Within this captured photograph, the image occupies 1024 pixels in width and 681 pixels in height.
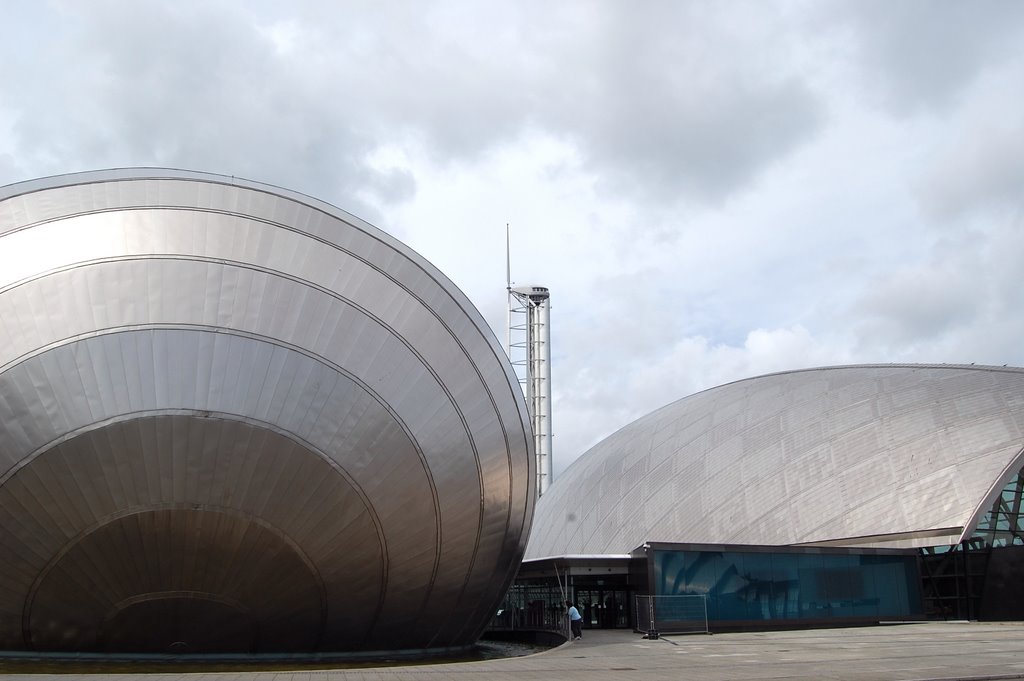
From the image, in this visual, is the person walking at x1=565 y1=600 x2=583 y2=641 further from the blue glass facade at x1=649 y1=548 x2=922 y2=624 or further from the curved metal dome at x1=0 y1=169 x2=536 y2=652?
the curved metal dome at x1=0 y1=169 x2=536 y2=652

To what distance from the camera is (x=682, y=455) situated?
41.3 meters

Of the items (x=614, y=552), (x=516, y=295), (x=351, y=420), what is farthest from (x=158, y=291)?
(x=516, y=295)

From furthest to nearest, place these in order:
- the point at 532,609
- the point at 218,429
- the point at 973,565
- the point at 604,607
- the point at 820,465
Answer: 1. the point at 820,465
2. the point at 532,609
3. the point at 973,565
4. the point at 604,607
5. the point at 218,429

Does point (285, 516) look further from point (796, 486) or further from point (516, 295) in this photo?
point (516, 295)

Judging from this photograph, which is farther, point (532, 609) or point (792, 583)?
point (532, 609)

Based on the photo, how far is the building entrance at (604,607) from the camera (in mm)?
31548

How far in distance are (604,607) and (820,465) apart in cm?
1127

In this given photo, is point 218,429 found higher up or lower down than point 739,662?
higher up

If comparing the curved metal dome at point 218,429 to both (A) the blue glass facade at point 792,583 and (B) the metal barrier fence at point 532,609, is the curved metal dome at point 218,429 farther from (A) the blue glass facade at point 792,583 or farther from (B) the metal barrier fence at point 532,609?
(B) the metal barrier fence at point 532,609

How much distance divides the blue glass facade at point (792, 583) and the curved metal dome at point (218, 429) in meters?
12.7

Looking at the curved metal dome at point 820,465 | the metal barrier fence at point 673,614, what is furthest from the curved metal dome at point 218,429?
the curved metal dome at point 820,465

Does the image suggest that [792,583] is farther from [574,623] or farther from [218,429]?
[218,429]

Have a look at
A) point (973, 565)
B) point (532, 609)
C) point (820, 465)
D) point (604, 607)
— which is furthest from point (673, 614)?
point (973, 565)

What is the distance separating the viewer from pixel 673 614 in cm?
2597
